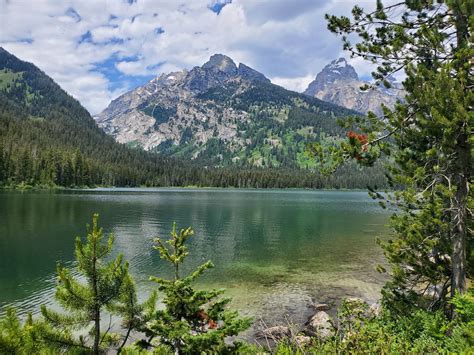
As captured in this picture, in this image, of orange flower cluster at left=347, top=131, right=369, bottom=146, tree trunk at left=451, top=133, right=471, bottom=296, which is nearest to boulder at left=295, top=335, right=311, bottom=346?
tree trunk at left=451, top=133, right=471, bottom=296

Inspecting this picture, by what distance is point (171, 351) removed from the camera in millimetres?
9305

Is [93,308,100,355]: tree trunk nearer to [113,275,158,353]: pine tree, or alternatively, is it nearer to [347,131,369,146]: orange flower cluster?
[113,275,158,353]: pine tree

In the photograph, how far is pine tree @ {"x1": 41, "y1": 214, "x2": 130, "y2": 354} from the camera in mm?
8438

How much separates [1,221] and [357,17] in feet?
221

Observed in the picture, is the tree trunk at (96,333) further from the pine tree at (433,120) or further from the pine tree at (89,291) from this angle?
the pine tree at (433,120)

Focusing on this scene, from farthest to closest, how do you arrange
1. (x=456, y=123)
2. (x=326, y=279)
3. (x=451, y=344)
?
1. (x=326, y=279)
2. (x=456, y=123)
3. (x=451, y=344)

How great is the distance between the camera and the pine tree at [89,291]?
27.7 ft

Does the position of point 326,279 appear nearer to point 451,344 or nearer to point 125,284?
point 451,344

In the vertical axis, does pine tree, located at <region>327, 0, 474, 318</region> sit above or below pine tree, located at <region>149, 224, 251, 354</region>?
above

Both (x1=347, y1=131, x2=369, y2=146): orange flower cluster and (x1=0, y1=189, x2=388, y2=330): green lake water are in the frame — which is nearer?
(x1=347, y1=131, x2=369, y2=146): orange flower cluster

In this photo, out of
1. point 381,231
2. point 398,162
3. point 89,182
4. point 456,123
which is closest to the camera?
point 456,123

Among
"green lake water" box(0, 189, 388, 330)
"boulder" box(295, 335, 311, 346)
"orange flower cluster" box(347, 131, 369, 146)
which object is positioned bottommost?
"green lake water" box(0, 189, 388, 330)

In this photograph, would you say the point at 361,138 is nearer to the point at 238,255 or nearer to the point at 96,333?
the point at 96,333

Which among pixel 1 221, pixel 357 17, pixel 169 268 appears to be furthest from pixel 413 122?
pixel 1 221
